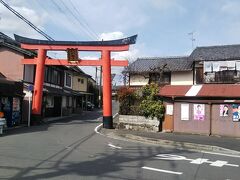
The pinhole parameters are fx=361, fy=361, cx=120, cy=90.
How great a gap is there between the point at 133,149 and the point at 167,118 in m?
9.04

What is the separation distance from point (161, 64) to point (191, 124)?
17.5 meters

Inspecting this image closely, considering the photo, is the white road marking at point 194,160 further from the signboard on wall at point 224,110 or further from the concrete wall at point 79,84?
the concrete wall at point 79,84

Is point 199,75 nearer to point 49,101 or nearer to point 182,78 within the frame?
point 182,78

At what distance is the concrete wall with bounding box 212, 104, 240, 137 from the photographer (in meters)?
20.9

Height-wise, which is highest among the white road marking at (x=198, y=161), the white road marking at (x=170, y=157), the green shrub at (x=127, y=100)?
the green shrub at (x=127, y=100)

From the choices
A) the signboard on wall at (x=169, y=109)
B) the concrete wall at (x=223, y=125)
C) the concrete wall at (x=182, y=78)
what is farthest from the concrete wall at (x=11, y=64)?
the concrete wall at (x=223, y=125)

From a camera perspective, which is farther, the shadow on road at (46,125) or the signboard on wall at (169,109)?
the signboard on wall at (169,109)

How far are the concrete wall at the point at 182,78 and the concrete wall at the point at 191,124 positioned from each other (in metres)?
13.9

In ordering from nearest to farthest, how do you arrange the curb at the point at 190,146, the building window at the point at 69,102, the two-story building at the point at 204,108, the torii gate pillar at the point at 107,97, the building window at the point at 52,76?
the curb at the point at 190,146 < the two-story building at the point at 204,108 < the torii gate pillar at the point at 107,97 < the building window at the point at 52,76 < the building window at the point at 69,102

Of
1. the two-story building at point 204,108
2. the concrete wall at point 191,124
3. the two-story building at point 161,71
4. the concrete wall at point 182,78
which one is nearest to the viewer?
the two-story building at point 204,108

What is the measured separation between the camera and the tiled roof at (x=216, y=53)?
1336 inches

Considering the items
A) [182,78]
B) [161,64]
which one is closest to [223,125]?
[182,78]

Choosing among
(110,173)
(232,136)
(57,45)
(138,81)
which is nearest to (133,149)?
(110,173)

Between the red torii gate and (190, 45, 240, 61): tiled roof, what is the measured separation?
11.5m
